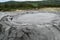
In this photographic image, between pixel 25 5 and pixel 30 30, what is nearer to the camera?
pixel 30 30

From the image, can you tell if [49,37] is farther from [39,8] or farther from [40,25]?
[39,8]

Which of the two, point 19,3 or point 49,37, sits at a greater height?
point 19,3

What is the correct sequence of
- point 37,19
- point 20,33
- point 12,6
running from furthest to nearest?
point 12,6, point 37,19, point 20,33

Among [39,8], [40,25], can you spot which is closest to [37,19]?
[40,25]

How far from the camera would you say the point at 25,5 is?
1281 millimetres

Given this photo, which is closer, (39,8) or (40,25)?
(40,25)

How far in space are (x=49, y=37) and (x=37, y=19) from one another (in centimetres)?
22

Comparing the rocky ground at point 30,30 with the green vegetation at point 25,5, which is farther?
the green vegetation at point 25,5

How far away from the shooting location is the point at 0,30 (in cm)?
93

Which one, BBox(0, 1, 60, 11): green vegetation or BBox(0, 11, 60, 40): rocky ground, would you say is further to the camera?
BBox(0, 1, 60, 11): green vegetation

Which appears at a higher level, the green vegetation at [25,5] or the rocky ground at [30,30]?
the green vegetation at [25,5]

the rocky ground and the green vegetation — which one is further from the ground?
the green vegetation

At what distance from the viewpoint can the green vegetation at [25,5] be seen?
4.15 feet

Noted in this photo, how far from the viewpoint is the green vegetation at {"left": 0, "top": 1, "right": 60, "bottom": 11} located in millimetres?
1266
